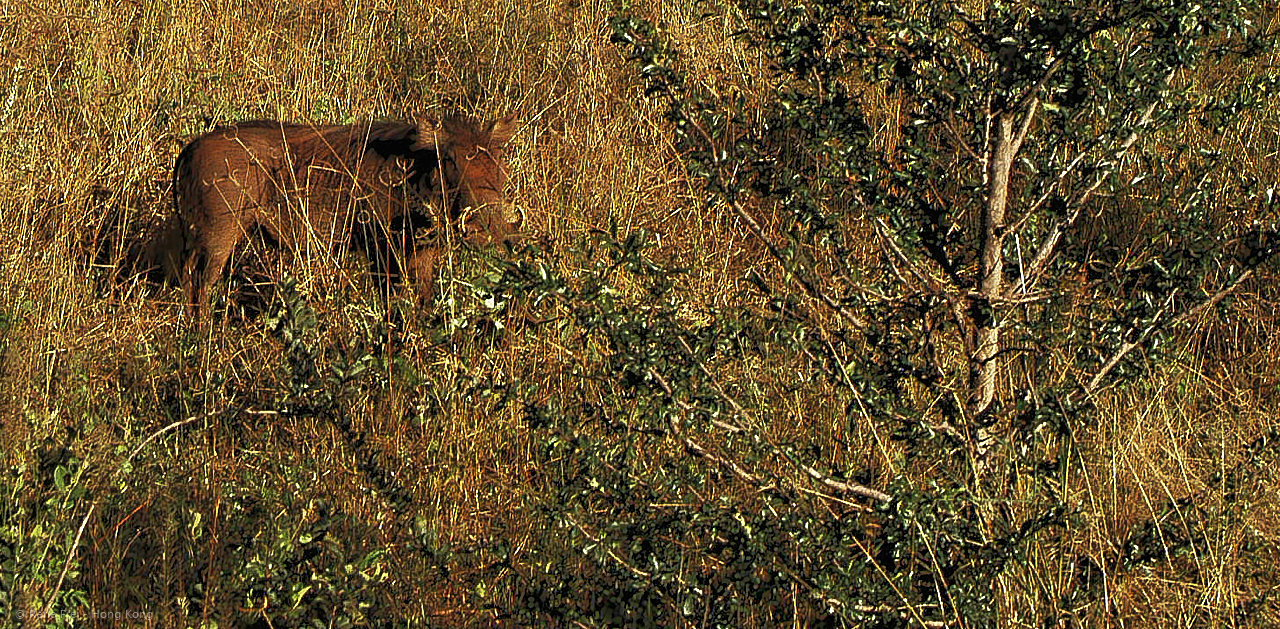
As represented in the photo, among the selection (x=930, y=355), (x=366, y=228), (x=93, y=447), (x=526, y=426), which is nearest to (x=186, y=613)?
(x=93, y=447)

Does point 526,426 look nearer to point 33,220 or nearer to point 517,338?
point 517,338

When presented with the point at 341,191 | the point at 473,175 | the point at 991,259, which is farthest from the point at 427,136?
the point at 991,259

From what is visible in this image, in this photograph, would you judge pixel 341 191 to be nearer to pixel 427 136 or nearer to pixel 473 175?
pixel 427 136

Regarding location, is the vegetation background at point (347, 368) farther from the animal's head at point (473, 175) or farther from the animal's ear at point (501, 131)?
the animal's ear at point (501, 131)

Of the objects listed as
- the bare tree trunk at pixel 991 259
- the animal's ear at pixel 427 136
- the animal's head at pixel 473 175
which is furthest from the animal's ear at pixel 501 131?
the bare tree trunk at pixel 991 259

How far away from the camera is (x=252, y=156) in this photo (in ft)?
18.4

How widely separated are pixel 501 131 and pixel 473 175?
28cm

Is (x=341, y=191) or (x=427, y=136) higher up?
(x=427, y=136)

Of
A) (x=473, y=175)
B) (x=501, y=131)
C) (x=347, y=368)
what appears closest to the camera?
(x=347, y=368)

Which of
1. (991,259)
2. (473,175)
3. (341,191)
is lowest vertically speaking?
(341,191)

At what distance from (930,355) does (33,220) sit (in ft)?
12.5

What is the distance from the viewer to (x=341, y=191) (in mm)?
5422

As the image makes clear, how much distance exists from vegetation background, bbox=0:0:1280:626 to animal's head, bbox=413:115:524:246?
225mm

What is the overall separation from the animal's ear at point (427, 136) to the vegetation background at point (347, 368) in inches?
17.2
